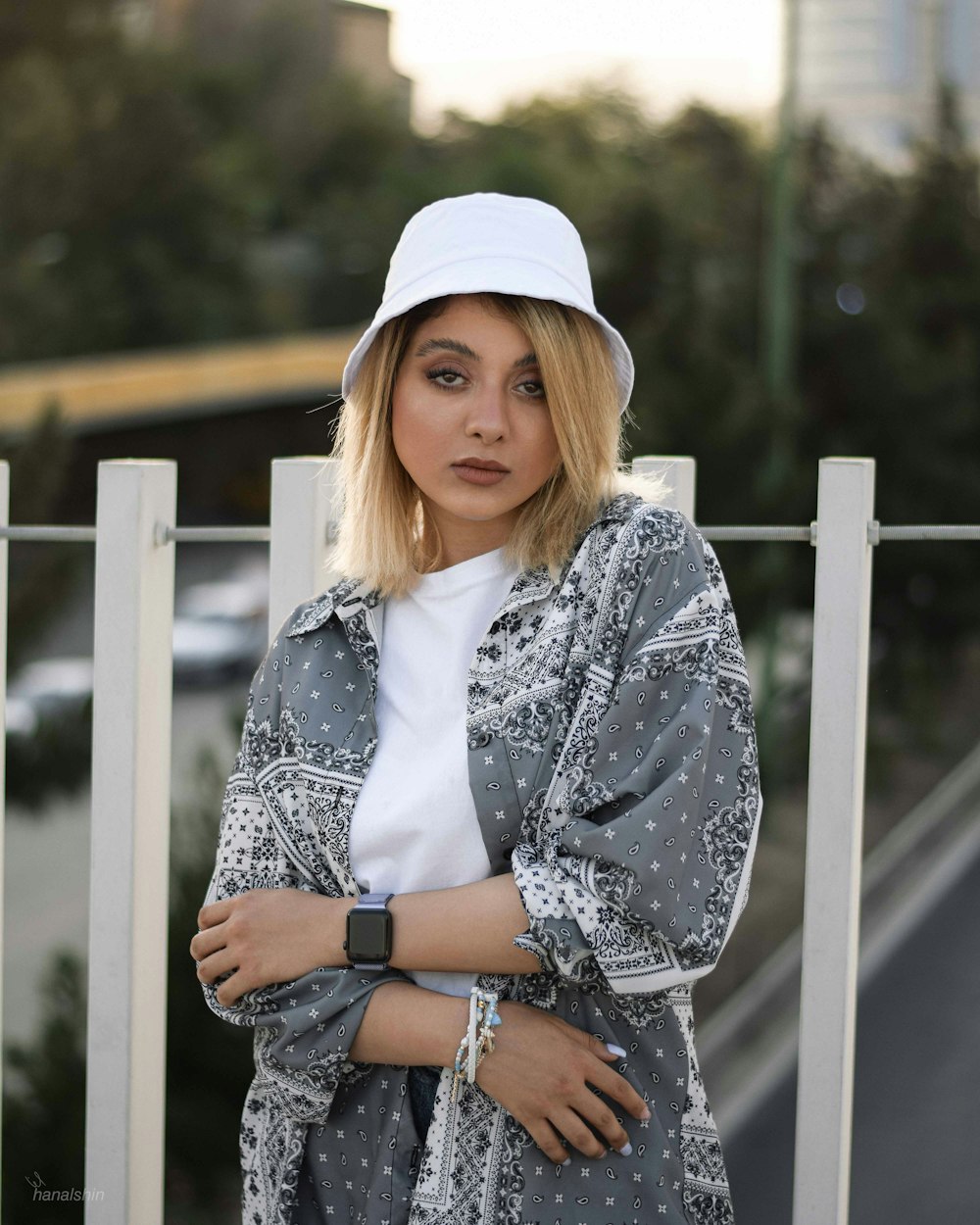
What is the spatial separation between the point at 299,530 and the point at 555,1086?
2.14 ft

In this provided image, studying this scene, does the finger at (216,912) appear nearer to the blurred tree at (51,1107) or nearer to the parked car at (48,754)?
the parked car at (48,754)

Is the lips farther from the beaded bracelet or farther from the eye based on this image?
the beaded bracelet

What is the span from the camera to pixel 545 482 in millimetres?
1392

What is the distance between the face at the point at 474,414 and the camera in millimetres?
1335

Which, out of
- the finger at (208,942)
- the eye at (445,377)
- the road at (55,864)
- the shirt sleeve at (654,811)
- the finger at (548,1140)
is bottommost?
the road at (55,864)

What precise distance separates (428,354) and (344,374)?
113 mm

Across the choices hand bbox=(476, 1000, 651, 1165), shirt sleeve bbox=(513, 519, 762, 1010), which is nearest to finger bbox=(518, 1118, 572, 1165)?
hand bbox=(476, 1000, 651, 1165)

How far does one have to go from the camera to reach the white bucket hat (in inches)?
50.9

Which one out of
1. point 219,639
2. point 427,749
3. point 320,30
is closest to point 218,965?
point 427,749

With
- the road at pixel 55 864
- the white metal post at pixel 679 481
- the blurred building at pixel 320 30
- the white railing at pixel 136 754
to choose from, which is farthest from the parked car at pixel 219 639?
the white metal post at pixel 679 481

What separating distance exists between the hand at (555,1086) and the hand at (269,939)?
16 centimetres

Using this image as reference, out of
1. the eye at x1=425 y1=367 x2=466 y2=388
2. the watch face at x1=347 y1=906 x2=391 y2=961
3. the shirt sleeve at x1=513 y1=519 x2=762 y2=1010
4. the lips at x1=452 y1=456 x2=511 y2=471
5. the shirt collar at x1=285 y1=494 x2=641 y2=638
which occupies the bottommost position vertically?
the watch face at x1=347 y1=906 x2=391 y2=961

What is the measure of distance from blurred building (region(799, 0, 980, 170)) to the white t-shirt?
36.2 feet

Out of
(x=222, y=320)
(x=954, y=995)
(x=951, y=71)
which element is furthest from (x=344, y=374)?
(x=222, y=320)
